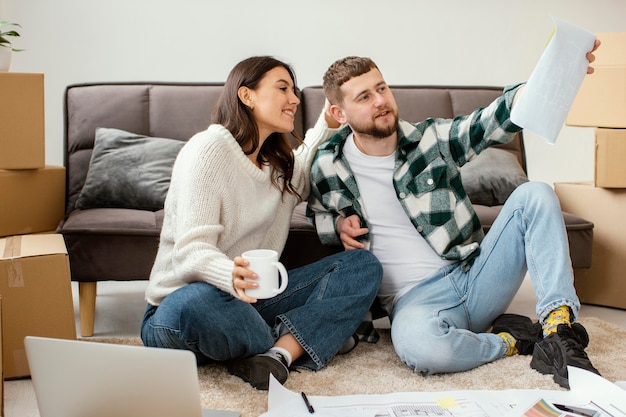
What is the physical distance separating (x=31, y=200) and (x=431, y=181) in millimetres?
1270

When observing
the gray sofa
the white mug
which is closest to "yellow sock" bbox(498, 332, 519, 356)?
the gray sofa

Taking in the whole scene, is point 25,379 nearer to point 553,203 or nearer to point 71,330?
point 71,330

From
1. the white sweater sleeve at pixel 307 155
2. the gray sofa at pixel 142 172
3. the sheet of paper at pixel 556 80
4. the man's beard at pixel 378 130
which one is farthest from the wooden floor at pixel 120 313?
the sheet of paper at pixel 556 80

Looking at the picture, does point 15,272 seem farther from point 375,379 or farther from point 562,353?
point 562,353

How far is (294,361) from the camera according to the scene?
1889 millimetres

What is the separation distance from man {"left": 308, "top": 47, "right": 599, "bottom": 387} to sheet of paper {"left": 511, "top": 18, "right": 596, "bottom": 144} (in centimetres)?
19

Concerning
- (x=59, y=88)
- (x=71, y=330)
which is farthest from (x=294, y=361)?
(x=59, y=88)

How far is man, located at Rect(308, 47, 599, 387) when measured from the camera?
182 centimetres

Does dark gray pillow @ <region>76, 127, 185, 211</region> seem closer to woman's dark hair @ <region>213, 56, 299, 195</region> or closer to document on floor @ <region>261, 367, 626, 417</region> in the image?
woman's dark hair @ <region>213, 56, 299, 195</region>

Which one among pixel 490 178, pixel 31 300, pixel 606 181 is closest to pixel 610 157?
pixel 606 181

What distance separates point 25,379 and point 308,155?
0.98 meters

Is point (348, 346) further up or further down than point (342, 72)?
further down

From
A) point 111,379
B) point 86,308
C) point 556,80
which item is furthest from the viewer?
point 86,308

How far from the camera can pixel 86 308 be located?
226 centimetres
